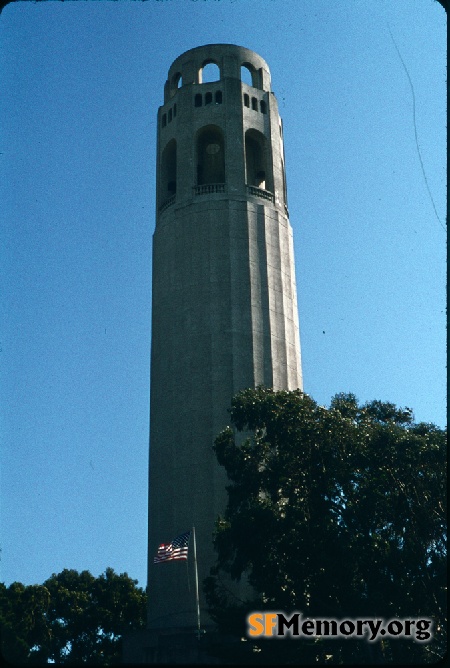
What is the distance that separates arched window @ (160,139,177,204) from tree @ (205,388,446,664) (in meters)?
24.2

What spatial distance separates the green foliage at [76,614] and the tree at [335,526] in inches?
1108

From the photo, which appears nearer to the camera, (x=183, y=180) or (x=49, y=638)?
(x=183, y=180)

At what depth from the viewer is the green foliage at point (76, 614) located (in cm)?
5550

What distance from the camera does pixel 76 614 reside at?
59219 mm

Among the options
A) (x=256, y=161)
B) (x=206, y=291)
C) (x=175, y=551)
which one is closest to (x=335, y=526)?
(x=175, y=551)

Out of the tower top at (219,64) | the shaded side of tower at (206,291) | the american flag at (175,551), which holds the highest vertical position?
the tower top at (219,64)

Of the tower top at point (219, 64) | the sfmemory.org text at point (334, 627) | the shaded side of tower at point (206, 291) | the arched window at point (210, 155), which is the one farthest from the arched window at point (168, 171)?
the sfmemory.org text at point (334, 627)

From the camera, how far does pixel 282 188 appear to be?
53.3 meters

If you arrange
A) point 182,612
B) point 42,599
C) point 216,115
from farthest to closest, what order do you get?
point 42,599 < point 216,115 < point 182,612

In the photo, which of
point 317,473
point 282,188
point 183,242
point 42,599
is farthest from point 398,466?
point 42,599

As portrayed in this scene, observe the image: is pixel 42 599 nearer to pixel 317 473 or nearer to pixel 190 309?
pixel 190 309

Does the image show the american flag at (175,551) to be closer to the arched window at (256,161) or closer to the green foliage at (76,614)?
the green foliage at (76,614)

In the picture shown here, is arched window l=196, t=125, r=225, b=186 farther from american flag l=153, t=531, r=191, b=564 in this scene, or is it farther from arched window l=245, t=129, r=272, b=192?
american flag l=153, t=531, r=191, b=564

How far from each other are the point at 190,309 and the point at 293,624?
73.5ft
